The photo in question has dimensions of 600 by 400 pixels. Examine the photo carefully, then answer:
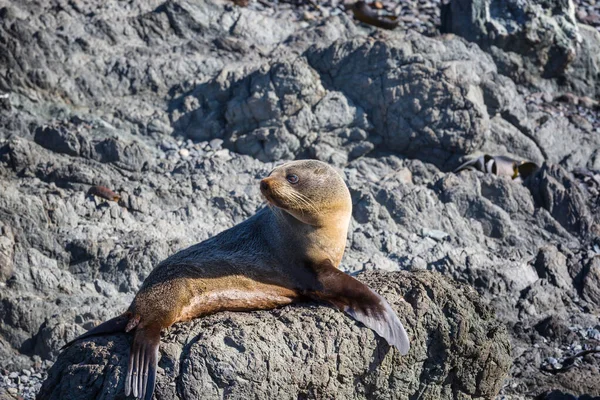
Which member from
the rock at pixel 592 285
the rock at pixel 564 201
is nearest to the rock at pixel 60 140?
the rock at pixel 564 201

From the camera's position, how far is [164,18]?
14.4m

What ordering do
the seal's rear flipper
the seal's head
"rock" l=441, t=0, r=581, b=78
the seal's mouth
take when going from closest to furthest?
the seal's rear flipper, the seal's mouth, the seal's head, "rock" l=441, t=0, r=581, b=78

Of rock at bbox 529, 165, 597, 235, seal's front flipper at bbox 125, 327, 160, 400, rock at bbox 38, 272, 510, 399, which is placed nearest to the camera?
seal's front flipper at bbox 125, 327, 160, 400

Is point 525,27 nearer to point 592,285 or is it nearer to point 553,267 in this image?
point 553,267

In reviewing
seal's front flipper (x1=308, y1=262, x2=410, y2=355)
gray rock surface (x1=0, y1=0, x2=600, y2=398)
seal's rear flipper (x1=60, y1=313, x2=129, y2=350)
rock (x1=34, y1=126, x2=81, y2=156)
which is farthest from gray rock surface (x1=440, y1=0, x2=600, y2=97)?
seal's rear flipper (x1=60, y1=313, x2=129, y2=350)

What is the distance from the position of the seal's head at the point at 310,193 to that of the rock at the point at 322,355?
2.18 ft

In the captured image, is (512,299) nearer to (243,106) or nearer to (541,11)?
(243,106)

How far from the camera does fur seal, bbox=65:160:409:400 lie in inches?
244

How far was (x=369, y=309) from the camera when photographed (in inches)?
244

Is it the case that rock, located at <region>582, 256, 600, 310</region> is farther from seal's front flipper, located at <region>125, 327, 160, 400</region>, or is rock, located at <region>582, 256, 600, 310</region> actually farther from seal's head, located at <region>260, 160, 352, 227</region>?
seal's front flipper, located at <region>125, 327, 160, 400</region>

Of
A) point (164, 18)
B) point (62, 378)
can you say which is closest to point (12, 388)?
point (62, 378)

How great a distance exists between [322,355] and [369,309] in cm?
48

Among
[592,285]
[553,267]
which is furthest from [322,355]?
[592,285]

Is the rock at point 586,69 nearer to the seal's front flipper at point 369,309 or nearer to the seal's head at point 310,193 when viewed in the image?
the seal's head at point 310,193
